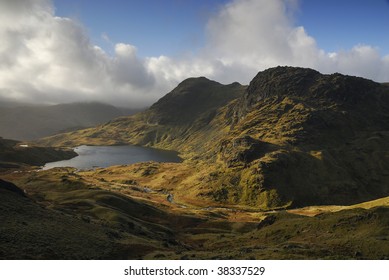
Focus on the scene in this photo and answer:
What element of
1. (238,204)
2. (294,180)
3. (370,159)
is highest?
(370,159)

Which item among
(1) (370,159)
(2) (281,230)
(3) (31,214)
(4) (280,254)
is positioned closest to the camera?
(4) (280,254)

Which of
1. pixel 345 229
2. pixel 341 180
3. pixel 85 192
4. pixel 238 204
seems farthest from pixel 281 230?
pixel 341 180

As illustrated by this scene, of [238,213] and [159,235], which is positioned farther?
[238,213]

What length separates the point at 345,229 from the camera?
6650 centimetres

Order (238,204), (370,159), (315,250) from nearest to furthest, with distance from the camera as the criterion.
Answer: (315,250) < (238,204) < (370,159)

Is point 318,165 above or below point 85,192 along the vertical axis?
above

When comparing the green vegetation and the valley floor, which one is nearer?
the valley floor

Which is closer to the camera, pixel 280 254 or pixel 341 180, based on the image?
pixel 280 254

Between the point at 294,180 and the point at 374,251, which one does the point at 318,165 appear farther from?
the point at 374,251

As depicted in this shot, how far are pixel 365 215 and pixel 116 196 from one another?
248 ft

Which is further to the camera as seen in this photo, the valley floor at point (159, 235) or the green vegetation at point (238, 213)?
the green vegetation at point (238, 213)

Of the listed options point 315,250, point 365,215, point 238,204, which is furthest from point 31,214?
point 238,204

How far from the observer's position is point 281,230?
75.1m

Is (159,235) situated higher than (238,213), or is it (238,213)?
(159,235)
